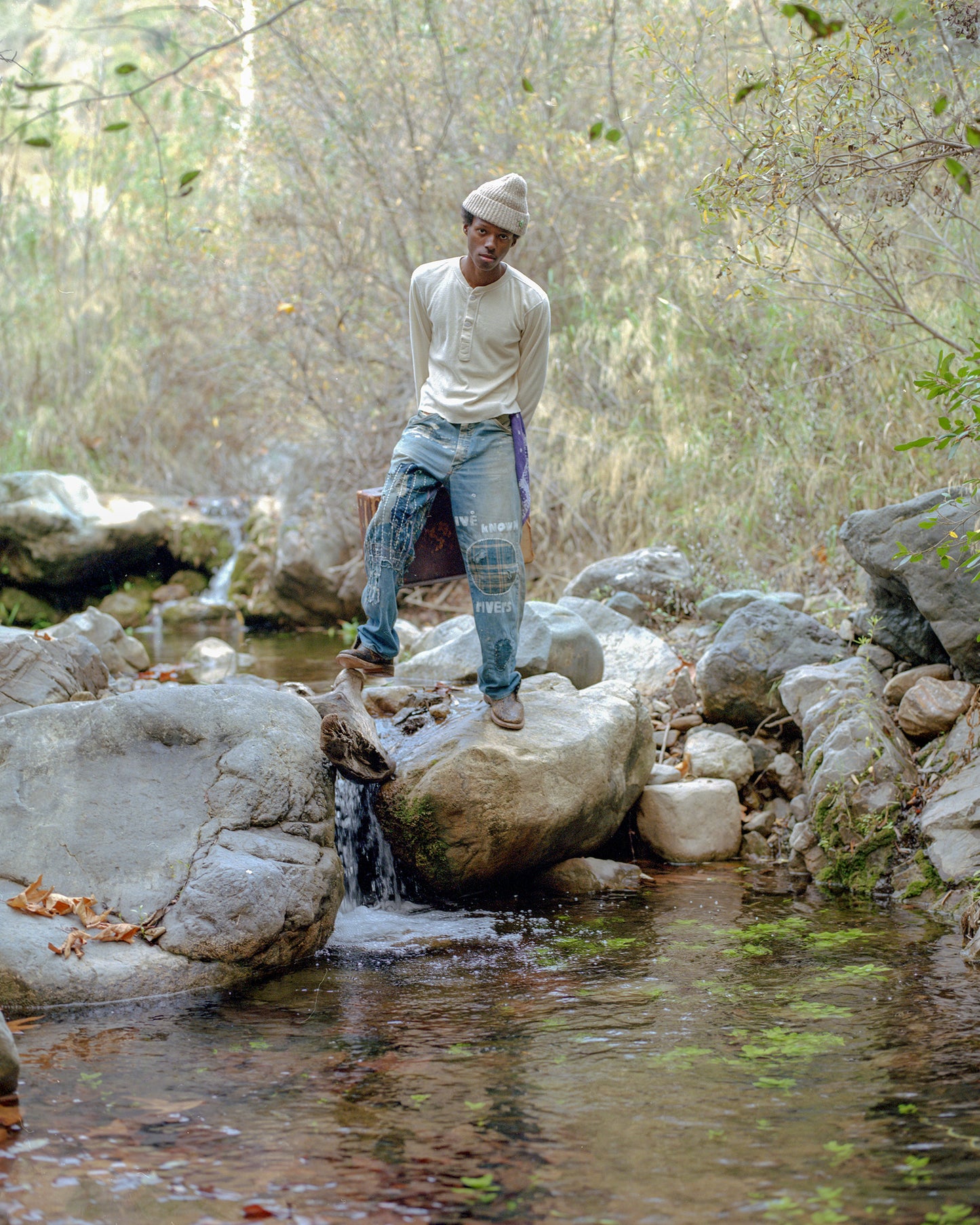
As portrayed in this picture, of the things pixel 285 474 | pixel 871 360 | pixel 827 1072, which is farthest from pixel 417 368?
pixel 285 474

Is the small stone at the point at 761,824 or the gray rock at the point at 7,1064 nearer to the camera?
the gray rock at the point at 7,1064

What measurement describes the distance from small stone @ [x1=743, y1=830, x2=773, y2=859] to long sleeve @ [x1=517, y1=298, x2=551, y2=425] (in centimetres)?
222

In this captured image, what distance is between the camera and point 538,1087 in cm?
307

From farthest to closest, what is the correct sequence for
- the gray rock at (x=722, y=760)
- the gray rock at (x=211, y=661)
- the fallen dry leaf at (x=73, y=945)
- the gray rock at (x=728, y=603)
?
the gray rock at (x=211, y=661)
the gray rock at (x=728, y=603)
the gray rock at (x=722, y=760)
the fallen dry leaf at (x=73, y=945)

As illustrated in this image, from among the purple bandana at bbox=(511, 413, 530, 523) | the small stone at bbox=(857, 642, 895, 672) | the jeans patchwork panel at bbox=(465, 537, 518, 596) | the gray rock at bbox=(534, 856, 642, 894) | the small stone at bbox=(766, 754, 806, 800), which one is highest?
the purple bandana at bbox=(511, 413, 530, 523)

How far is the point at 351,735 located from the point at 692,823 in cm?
181

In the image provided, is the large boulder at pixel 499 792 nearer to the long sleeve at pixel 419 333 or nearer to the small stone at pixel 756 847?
the small stone at pixel 756 847

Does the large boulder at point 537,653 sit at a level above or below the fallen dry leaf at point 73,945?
above

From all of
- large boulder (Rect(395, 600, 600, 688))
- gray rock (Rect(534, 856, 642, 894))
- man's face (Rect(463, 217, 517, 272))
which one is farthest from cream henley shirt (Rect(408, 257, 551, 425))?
gray rock (Rect(534, 856, 642, 894))

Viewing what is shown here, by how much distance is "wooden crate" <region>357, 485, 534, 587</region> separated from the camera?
4.95 m

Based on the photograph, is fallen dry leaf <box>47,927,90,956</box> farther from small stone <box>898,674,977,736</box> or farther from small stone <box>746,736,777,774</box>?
small stone <box>898,674,977,736</box>

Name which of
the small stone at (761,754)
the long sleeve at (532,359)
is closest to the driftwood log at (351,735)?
the long sleeve at (532,359)

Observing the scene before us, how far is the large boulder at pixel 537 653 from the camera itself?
634 centimetres

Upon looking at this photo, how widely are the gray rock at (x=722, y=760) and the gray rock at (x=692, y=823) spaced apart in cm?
26
